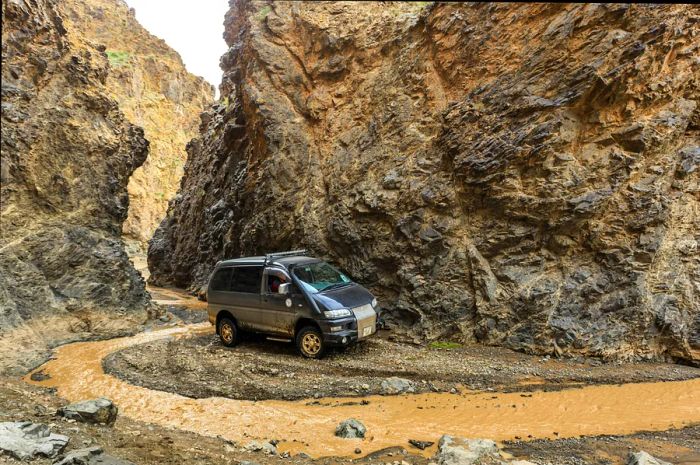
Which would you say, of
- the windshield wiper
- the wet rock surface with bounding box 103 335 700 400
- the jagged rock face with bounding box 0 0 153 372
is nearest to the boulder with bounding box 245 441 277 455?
the wet rock surface with bounding box 103 335 700 400

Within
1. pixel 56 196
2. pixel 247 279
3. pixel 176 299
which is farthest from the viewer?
pixel 176 299

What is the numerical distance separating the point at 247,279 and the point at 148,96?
193 feet

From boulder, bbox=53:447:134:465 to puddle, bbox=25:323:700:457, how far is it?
1771 millimetres

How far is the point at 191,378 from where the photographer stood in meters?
8.23

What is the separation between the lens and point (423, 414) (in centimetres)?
663

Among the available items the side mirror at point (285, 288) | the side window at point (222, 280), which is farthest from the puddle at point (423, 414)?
the side window at point (222, 280)

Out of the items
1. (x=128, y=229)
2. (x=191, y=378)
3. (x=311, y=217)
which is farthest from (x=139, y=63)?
(x=191, y=378)

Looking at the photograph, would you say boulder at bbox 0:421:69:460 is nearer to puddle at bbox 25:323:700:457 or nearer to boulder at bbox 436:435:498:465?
puddle at bbox 25:323:700:457

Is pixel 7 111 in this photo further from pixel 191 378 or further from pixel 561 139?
pixel 561 139

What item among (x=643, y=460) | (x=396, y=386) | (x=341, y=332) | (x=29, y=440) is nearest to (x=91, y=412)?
(x=29, y=440)

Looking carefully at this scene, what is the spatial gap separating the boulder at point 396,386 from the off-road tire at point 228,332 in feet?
13.7

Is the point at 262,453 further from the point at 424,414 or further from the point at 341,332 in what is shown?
the point at 341,332

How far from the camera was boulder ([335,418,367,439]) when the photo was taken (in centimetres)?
593

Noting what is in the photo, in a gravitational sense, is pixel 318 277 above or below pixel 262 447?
above
